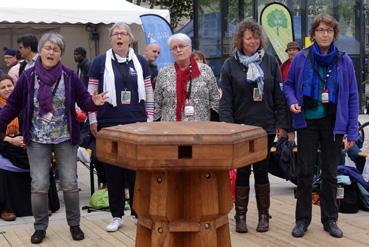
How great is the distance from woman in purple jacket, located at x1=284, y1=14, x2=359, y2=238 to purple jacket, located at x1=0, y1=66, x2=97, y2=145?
60.2 inches

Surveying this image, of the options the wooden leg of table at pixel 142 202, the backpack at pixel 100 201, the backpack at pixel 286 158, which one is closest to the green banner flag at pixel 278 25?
the backpack at pixel 286 158

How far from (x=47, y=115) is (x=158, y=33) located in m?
5.62

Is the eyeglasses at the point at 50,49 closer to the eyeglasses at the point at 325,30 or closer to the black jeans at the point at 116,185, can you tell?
the black jeans at the point at 116,185

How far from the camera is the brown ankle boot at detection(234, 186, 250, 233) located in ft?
14.9

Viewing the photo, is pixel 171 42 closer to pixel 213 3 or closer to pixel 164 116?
pixel 164 116

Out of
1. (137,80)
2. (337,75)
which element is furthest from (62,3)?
(337,75)

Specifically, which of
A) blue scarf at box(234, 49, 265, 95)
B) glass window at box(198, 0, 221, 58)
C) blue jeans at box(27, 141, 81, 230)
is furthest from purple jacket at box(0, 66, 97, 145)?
glass window at box(198, 0, 221, 58)

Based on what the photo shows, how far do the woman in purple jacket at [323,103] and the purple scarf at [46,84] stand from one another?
1.74 metres

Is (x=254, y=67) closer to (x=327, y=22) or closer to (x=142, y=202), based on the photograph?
(x=327, y=22)

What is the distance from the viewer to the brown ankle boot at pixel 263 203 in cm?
454

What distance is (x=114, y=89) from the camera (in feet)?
14.9

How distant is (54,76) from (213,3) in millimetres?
11488

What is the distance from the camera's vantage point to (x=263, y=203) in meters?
4.57

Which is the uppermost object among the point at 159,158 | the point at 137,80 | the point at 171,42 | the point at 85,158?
the point at 171,42
